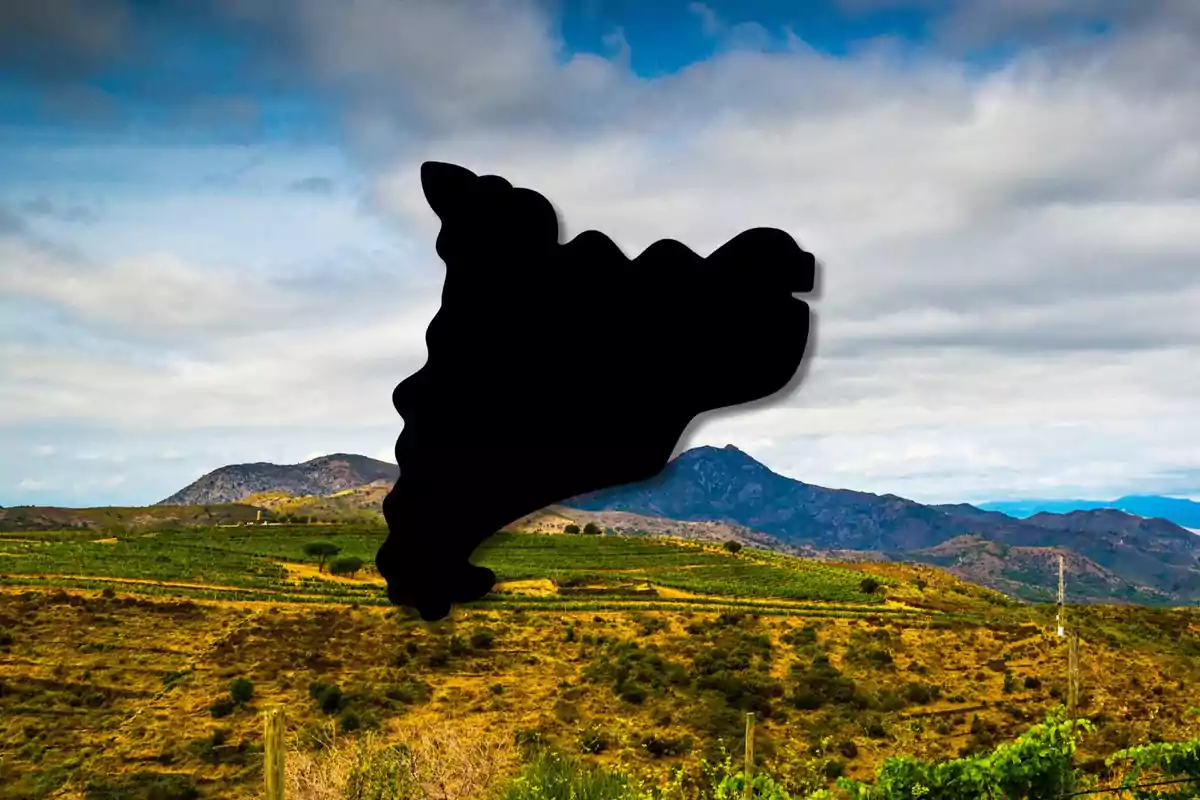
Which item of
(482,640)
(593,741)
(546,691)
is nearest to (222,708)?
(546,691)

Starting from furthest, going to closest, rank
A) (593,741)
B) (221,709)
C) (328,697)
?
(328,697)
(221,709)
(593,741)

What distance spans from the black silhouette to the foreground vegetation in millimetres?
7008

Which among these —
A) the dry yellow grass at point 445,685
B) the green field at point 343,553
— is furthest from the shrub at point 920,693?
the green field at point 343,553

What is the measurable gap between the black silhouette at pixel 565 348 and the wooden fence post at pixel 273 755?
31.0 feet

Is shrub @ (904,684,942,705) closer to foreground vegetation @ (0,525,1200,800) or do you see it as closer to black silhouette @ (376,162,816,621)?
foreground vegetation @ (0,525,1200,800)

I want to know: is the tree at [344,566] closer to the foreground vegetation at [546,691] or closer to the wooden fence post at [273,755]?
the foreground vegetation at [546,691]

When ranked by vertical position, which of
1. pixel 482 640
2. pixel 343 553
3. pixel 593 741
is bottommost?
pixel 593 741

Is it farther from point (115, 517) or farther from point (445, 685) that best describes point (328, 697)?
point (115, 517)

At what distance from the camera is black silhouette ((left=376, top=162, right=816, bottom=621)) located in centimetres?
182

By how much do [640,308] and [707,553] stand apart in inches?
2941

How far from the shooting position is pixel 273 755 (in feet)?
34.2

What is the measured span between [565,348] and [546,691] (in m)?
28.3

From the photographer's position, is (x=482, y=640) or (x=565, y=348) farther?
(x=482, y=640)

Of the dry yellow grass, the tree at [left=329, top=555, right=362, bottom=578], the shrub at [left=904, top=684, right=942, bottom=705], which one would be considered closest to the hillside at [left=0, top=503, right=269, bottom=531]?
the tree at [left=329, top=555, right=362, bottom=578]
